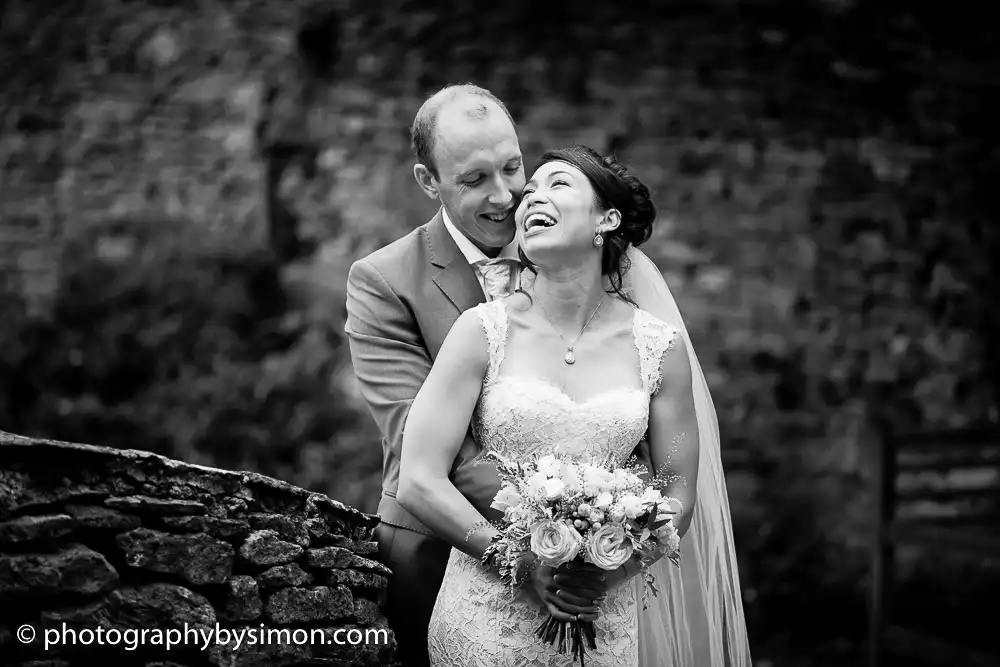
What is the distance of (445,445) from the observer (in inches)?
124

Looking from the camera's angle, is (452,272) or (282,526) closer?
(282,526)

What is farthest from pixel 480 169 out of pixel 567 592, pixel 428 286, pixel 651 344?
pixel 567 592

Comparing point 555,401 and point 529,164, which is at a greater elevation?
point 529,164

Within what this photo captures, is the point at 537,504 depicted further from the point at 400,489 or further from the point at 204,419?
the point at 204,419

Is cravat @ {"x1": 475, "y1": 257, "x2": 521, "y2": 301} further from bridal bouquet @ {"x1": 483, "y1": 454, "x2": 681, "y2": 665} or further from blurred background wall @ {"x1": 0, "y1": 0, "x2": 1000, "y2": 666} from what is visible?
blurred background wall @ {"x1": 0, "y1": 0, "x2": 1000, "y2": 666}

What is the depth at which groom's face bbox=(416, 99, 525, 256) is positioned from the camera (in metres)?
3.68

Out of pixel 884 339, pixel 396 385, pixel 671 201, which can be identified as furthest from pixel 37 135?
pixel 884 339

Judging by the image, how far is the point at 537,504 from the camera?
290 cm

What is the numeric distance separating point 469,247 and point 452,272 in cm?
11

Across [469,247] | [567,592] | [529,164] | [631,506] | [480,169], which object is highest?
[529,164]

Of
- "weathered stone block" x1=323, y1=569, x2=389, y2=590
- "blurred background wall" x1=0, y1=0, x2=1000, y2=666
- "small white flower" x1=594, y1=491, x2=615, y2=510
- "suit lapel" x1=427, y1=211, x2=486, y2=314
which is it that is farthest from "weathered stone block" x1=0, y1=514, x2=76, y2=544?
"blurred background wall" x1=0, y1=0, x2=1000, y2=666

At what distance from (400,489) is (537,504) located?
0.45m

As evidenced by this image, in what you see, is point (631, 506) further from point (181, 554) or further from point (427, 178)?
point (427, 178)

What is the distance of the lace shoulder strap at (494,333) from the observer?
322 cm
